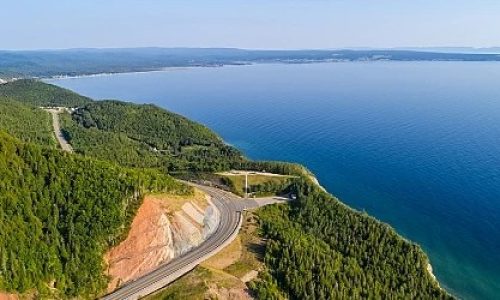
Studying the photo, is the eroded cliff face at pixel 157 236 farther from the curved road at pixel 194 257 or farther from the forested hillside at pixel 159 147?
the forested hillside at pixel 159 147

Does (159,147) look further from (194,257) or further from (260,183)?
(194,257)

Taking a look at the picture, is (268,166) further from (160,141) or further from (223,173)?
(160,141)

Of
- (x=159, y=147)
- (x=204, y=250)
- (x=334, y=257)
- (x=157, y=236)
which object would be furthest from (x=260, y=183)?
(x=159, y=147)

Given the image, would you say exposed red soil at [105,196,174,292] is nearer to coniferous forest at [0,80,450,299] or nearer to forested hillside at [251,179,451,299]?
coniferous forest at [0,80,450,299]

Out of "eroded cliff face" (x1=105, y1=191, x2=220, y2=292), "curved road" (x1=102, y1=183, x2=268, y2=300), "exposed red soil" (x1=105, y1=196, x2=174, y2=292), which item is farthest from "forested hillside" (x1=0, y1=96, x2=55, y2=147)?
"exposed red soil" (x1=105, y1=196, x2=174, y2=292)

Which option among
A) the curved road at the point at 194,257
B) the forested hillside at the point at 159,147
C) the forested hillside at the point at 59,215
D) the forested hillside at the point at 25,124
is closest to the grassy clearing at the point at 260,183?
the curved road at the point at 194,257
